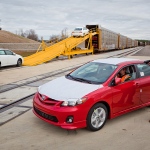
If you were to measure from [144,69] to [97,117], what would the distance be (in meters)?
2.18

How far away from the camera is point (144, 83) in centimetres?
555

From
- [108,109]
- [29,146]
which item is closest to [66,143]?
[29,146]

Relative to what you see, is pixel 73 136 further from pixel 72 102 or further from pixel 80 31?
pixel 80 31

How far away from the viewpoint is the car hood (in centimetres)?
438

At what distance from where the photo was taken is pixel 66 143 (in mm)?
4070

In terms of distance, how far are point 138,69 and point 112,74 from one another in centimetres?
98

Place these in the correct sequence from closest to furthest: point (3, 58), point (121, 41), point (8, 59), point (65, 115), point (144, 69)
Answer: point (65, 115) → point (144, 69) → point (3, 58) → point (8, 59) → point (121, 41)

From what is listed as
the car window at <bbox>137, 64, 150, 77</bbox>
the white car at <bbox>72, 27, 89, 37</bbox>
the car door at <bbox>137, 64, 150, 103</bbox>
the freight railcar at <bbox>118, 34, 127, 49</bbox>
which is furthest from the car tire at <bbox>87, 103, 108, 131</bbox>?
the freight railcar at <bbox>118, 34, 127, 49</bbox>

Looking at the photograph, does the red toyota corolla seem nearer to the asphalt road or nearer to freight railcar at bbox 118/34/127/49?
the asphalt road

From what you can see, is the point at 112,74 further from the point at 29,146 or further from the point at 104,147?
the point at 29,146

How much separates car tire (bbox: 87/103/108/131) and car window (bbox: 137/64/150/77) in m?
1.68

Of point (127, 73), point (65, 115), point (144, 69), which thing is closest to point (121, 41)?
point (144, 69)

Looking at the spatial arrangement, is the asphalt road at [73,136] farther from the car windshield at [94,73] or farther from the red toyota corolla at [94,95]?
the car windshield at [94,73]

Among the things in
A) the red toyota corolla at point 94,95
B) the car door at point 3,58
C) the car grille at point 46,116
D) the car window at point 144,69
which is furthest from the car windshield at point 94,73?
the car door at point 3,58
